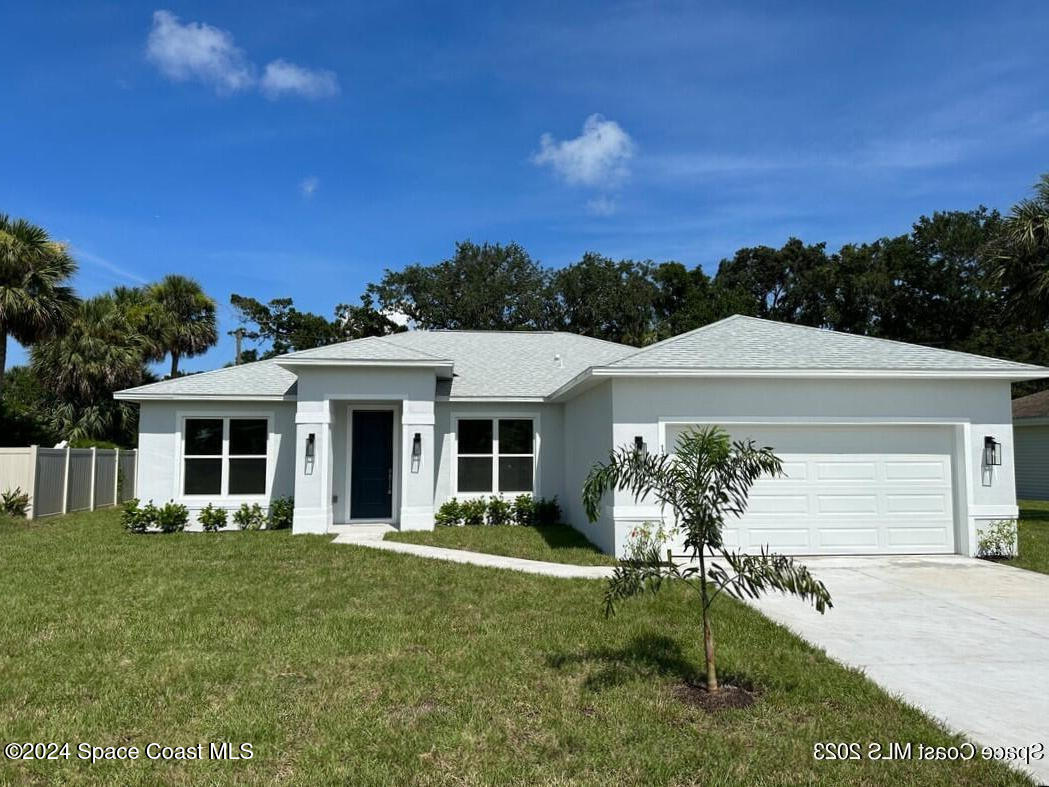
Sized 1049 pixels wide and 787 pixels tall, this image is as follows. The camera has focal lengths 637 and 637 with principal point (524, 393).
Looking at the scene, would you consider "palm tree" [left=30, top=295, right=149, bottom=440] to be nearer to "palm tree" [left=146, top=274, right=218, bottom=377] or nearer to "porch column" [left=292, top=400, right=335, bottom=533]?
"palm tree" [left=146, top=274, right=218, bottom=377]

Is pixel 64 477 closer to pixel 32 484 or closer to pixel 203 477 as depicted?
pixel 32 484

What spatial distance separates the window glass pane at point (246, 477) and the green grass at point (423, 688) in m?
6.09

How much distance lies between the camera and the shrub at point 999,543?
1056cm

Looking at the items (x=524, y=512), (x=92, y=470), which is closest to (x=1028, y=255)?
(x=524, y=512)

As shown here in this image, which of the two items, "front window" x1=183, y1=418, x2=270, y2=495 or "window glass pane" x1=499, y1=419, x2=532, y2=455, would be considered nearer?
"front window" x1=183, y1=418, x2=270, y2=495

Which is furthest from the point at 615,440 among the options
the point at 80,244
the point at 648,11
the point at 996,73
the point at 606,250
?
the point at 606,250

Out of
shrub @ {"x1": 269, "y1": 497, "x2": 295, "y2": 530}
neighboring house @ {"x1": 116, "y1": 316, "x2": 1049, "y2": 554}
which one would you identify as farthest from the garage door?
shrub @ {"x1": 269, "y1": 497, "x2": 295, "y2": 530}

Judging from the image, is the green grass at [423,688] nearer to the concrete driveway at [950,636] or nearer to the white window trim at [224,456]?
the concrete driveway at [950,636]

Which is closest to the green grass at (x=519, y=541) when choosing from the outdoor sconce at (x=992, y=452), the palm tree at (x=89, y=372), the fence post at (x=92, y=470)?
the outdoor sconce at (x=992, y=452)

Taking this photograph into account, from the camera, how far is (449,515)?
14578mm

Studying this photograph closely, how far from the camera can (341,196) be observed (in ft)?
56.3

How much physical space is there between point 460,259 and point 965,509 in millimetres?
32971

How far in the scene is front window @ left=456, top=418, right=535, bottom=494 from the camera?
1526cm

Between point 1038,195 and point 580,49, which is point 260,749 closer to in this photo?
point 580,49
